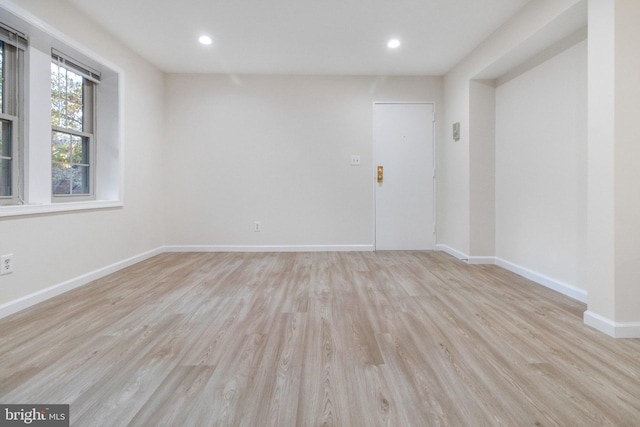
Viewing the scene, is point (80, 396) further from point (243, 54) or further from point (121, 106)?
point (243, 54)

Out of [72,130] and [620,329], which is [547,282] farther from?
[72,130]

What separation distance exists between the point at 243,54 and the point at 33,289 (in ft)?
9.81

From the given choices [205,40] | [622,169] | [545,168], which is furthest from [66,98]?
[545,168]

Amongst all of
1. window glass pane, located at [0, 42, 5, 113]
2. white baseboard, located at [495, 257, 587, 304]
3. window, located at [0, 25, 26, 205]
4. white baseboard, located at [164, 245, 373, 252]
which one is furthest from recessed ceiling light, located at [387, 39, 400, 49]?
window glass pane, located at [0, 42, 5, 113]

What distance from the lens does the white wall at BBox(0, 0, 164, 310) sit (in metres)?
2.16

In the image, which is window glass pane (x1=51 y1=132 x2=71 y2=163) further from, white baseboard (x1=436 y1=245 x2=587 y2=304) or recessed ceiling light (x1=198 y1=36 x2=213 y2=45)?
white baseboard (x1=436 y1=245 x2=587 y2=304)

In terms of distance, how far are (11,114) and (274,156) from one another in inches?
101

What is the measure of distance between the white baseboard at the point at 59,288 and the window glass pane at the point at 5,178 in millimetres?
769

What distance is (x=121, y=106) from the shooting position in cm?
324

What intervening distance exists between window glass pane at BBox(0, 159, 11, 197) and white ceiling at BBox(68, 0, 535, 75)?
1481 millimetres

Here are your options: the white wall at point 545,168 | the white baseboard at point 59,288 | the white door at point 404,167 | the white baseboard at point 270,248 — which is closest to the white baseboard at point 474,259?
the white wall at point 545,168

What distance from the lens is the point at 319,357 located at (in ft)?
4.93

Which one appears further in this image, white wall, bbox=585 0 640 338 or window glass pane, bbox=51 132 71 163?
window glass pane, bbox=51 132 71 163

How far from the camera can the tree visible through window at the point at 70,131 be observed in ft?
8.68
